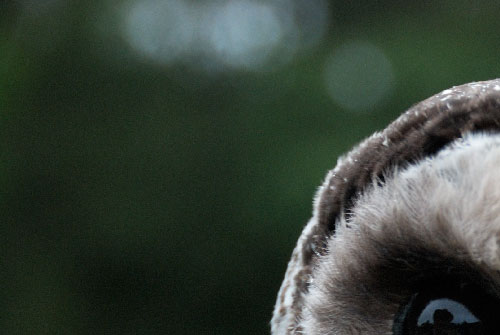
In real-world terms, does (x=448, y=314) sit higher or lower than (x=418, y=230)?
lower

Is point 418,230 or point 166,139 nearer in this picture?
point 418,230

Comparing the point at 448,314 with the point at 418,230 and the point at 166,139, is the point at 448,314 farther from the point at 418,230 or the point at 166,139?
the point at 166,139

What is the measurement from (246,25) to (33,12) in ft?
10.9

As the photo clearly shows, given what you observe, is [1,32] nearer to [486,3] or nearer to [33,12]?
[33,12]

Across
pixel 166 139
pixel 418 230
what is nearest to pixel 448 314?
pixel 418 230

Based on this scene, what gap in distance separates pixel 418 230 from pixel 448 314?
0.18 metres

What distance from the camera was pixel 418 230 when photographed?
47.2 inches

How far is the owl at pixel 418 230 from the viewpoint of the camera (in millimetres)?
1115

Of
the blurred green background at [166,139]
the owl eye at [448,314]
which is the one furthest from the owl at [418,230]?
the blurred green background at [166,139]

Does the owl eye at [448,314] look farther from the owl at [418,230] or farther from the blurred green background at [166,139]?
the blurred green background at [166,139]

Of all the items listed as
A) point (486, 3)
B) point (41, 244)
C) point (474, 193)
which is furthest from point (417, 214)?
point (486, 3)

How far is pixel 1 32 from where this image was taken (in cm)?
945

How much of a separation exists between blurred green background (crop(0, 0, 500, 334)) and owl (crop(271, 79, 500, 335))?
5595 millimetres

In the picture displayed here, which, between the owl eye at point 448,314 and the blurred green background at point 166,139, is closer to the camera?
the owl eye at point 448,314
